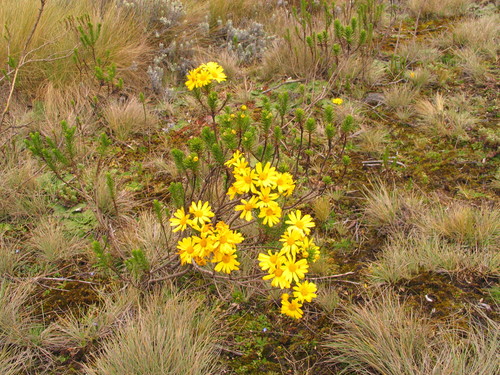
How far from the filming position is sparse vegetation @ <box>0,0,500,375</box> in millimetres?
1712

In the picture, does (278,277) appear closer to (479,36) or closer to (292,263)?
(292,263)

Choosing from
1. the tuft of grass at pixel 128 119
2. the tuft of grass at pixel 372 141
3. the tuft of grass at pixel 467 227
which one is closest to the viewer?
the tuft of grass at pixel 467 227

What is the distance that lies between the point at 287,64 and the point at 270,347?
10.7ft

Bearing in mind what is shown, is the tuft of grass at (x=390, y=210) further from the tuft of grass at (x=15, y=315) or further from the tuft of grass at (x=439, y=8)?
the tuft of grass at (x=439, y=8)

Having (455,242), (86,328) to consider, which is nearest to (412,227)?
(455,242)

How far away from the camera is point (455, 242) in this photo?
87.1 inches

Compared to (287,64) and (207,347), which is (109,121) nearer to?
(287,64)

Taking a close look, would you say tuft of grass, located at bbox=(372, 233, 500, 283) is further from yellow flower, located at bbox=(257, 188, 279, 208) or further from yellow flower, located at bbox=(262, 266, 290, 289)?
yellow flower, located at bbox=(257, 188, 279, 208)

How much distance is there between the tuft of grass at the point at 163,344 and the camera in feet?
5.33

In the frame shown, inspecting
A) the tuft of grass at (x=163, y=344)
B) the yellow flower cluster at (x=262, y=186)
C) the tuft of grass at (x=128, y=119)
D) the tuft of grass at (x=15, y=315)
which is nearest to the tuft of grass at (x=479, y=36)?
the tuft of grass at (x=128, y=119)

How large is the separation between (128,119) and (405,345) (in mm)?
2825

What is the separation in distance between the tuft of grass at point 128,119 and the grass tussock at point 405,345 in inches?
97.0

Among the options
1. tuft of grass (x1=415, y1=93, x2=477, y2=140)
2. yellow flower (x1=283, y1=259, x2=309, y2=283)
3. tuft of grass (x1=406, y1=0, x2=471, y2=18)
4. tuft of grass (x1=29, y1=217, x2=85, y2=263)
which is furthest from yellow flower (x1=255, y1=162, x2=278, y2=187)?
Answer: tuft of grass (x1=406, y1=0, x2=471, y2=18)

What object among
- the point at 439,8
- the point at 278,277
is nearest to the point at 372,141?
the point at 278,277
